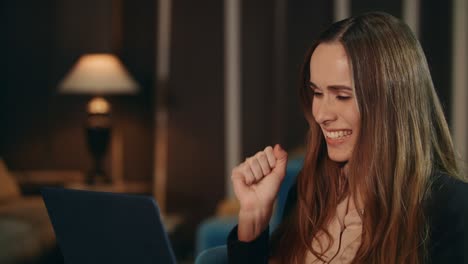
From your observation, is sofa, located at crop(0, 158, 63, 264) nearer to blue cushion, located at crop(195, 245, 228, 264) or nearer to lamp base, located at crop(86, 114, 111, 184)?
lamp base, located at crop(86, 114, 111, 184)

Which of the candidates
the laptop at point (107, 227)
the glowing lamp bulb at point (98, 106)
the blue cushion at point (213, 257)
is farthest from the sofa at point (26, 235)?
the laptop at point (107, 227)

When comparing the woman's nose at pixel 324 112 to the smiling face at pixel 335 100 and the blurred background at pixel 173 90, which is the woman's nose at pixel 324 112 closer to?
the smiling face at pixel 335 100

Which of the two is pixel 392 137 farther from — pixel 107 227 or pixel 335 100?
pixel 107 227

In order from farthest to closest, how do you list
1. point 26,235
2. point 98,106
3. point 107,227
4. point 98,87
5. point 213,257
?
point 98,106
point 98,87
point 26,235
point 213,257
point 107,227

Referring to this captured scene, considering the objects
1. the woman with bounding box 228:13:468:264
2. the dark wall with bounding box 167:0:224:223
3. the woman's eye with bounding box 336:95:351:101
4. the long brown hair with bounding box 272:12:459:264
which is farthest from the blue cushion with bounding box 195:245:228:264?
the dark wall with bounding box 167:0:224:223

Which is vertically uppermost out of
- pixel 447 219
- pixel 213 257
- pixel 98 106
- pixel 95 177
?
pixel 447 219

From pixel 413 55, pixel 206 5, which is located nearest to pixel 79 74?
pixel 206 5

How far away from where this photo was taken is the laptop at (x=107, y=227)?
1038 millimetres

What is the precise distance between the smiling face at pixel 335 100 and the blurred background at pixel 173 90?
8.99 feet

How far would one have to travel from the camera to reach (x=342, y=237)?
1.38 m

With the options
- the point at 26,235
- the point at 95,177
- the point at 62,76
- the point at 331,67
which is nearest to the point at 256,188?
the point at 331,67

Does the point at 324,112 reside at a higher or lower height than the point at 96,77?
higher

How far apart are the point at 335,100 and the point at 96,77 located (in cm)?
261

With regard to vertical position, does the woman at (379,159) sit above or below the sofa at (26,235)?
above
